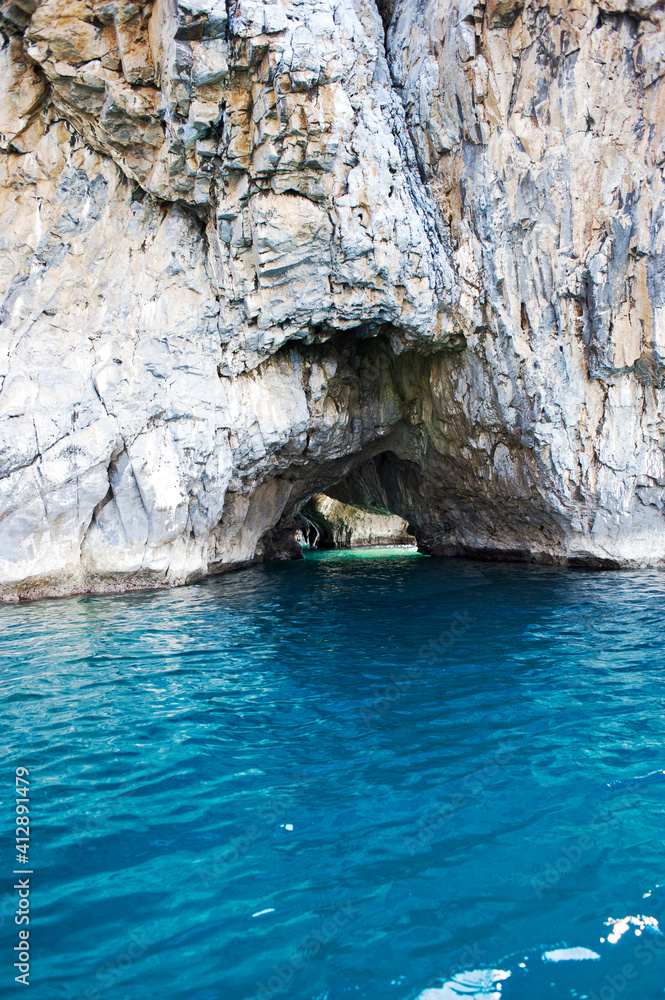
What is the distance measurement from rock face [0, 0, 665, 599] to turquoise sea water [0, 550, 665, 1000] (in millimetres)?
6349

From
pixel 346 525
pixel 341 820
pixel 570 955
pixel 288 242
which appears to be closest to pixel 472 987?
pixel 570 955

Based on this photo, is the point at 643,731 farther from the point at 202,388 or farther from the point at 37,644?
the point at 202,388

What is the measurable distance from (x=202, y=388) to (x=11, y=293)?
4.51 metres

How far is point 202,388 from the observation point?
13.9 metres

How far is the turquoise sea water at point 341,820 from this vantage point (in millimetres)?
2553

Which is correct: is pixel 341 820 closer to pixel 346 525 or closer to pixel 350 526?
pixel 346 525

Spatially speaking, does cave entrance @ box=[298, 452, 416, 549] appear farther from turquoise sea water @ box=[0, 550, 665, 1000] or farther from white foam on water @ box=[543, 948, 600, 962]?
white foam on water @ box=[543, 948, 600, 962]

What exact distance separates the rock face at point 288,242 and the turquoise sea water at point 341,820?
6349mm

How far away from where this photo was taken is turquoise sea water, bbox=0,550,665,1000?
2.55 m

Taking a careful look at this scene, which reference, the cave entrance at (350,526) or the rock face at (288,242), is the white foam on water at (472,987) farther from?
the cave entrance at (350,526)

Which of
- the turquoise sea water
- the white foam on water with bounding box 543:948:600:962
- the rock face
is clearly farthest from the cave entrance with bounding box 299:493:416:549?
the white foam on water with bounding box 543:948:600:962

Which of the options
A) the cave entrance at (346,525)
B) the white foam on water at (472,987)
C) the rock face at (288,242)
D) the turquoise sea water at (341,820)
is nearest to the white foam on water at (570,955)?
the turquoise sea water at (341,820)

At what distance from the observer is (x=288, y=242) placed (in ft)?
42.2

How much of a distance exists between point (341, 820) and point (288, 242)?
39.6 ft
